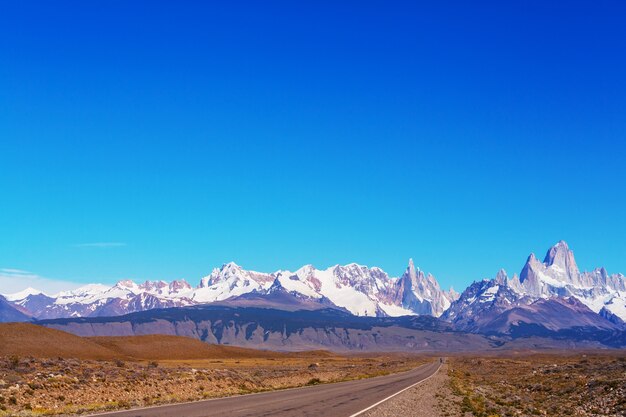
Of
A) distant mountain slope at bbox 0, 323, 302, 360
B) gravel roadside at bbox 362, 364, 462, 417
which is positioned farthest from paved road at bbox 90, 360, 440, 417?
distant mountain slope at bbox 0, 323, 302, 360

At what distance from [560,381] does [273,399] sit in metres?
33.4

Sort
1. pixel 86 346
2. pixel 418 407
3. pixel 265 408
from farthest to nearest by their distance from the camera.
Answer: pixel 86 346 < pixel 418 407 < pixel 265 408

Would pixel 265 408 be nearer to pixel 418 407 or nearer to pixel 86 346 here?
pixel 418 407

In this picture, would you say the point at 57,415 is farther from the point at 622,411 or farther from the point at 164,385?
the point at 622,411

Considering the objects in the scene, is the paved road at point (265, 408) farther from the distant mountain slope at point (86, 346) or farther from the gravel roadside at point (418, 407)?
the distant mountain slope at point (86, 346)

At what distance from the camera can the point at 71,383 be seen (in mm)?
41094

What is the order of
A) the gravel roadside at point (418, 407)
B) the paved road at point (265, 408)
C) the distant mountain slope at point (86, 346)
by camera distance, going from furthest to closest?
the distant mountain slope at point (86, 346) → the gravel roadside at point (418, 407) → the paved road at point (265, 408)

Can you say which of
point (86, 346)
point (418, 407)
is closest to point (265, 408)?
point (418, 407)

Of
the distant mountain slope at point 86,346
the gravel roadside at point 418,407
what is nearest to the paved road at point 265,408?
the gravel roadside at point 418,407

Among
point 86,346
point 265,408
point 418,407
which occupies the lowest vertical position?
point 418,407

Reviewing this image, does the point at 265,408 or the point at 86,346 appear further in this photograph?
the point at 86,346

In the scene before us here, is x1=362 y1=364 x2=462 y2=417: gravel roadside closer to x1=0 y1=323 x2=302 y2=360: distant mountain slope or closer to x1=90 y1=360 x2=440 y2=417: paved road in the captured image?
x1=90 y1=360 x2=440 y2=417: paved road

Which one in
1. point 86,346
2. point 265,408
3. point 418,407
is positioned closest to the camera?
point 265,408

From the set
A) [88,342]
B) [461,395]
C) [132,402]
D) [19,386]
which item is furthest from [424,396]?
[88,342]
